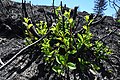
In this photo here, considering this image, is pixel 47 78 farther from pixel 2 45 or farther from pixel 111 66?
pixel 2 45

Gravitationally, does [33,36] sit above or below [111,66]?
above

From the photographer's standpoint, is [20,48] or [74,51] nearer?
[74,51]

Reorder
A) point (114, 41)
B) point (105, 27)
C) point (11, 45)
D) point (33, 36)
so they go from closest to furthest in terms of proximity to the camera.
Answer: point (33, 36)
point (11, 45)
point (114, 41)
point (105, 27)

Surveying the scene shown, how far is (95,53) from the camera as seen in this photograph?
3355mm

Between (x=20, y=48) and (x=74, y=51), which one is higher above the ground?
(x=74, y=51)

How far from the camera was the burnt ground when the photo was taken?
3.04 m

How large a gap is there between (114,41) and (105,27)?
78 centimetres

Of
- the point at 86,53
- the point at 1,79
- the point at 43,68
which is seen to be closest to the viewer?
the point at 1,79

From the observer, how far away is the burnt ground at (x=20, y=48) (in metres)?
3.04

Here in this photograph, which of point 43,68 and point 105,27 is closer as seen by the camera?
point 43,68

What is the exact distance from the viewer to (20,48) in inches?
147

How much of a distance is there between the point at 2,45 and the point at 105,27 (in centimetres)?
214

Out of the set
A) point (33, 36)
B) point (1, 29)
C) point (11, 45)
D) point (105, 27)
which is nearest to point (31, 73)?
point (33, 36)

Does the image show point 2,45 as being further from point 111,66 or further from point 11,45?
point 111,66
